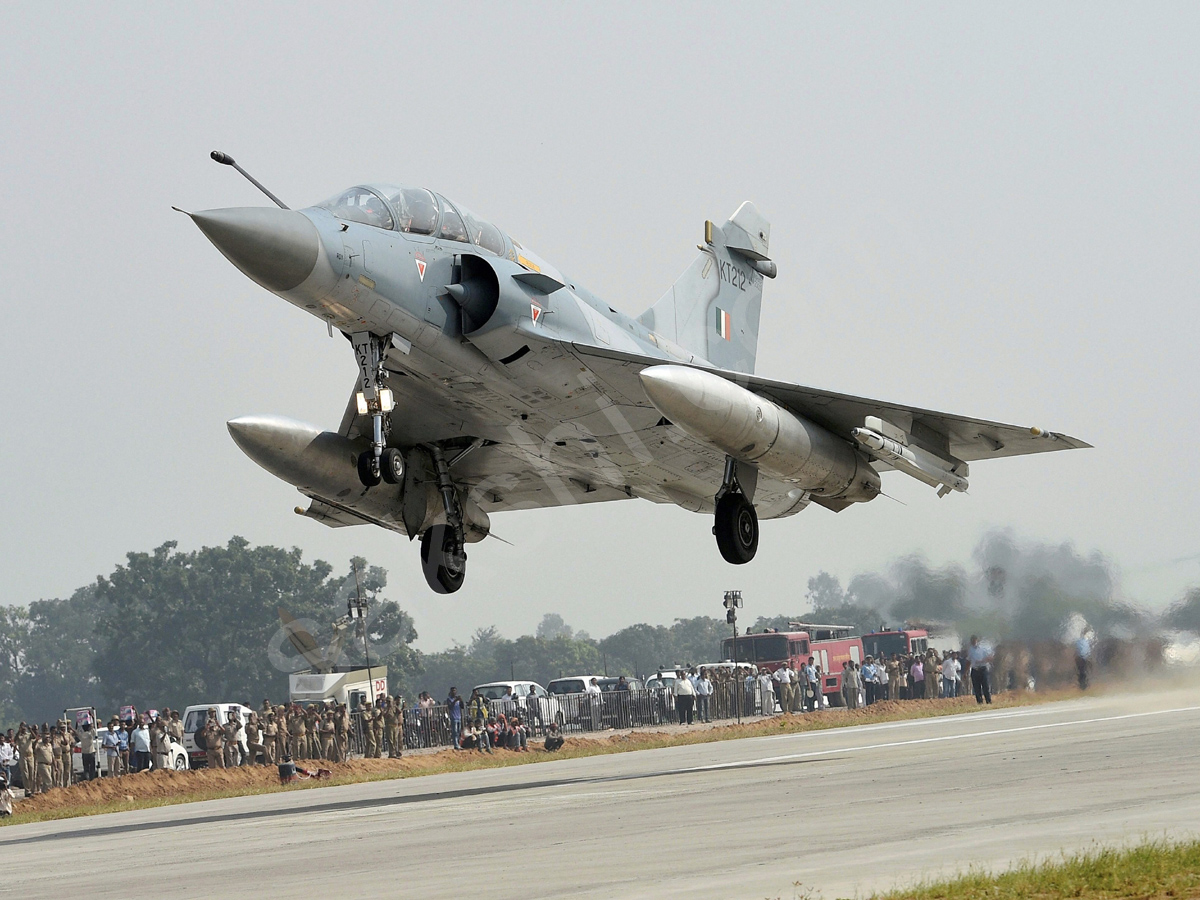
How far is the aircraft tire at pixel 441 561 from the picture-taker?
1772 centimetres

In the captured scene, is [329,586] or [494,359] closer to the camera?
[494,359]

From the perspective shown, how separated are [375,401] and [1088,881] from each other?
378 inches

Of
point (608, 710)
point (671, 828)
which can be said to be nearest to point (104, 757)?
point (608, 710)

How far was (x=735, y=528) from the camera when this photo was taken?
16766 mm

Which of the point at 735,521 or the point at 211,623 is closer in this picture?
the point at 735,521

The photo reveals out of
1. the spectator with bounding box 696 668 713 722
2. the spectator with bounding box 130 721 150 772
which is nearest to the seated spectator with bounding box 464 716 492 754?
the spectator with bounding box 130 721 150 772

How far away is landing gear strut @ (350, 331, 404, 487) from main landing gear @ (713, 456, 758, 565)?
15.4 feet

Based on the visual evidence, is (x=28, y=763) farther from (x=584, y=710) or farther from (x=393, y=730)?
(x=584, y=710)

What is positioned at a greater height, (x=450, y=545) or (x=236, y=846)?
(x=450, y=545)

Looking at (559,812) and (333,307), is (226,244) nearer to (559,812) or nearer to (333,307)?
(333,307)

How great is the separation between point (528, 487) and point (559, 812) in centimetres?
870

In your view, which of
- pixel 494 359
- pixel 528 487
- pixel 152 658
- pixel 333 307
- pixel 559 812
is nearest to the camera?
pixel 559 812

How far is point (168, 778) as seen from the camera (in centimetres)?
2383

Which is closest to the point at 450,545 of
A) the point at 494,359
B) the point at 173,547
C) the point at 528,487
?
the point at 528,487
